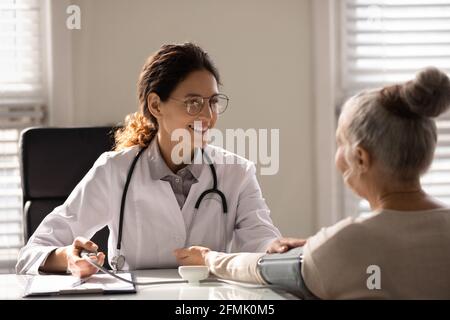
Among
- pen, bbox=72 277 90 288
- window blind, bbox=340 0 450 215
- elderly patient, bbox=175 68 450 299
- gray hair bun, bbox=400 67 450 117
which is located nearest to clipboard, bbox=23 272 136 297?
pen, bbox=72 277 90 288

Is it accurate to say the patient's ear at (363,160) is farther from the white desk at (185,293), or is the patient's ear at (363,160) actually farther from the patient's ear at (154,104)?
the patient's ear at (154,104)

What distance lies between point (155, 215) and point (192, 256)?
0.30 meters

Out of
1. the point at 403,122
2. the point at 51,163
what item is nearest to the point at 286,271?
the point at 403,122

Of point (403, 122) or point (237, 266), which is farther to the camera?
point (237, 266)

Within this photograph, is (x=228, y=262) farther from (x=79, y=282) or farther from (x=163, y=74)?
(x=163, y=74)

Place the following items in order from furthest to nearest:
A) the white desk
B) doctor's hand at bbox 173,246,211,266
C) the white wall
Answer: the white wall < doctor's hand at bbox 173,246,211,266 < the white desk

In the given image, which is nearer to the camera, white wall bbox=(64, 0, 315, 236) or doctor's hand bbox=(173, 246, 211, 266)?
doctor's hand bbox=(173, 246, 211, 266)

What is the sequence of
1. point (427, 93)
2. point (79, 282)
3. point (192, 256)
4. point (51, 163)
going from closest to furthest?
point (427, 93), point (79, 282), point (192, 256), point (51, 163)

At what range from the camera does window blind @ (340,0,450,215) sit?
3258 mm

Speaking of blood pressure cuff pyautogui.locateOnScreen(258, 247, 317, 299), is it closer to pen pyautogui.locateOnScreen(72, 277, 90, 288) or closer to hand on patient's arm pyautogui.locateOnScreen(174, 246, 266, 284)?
hand on patient's arm pyautogui.locateOnScreen(174, 246, 266, 284)

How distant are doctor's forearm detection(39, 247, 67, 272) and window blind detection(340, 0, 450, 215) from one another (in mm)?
1660

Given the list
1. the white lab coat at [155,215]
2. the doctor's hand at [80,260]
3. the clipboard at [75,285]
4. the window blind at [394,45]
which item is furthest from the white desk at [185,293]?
the window blind at [394,45]

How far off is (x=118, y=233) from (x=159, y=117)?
385 mm

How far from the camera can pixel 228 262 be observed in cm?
172
